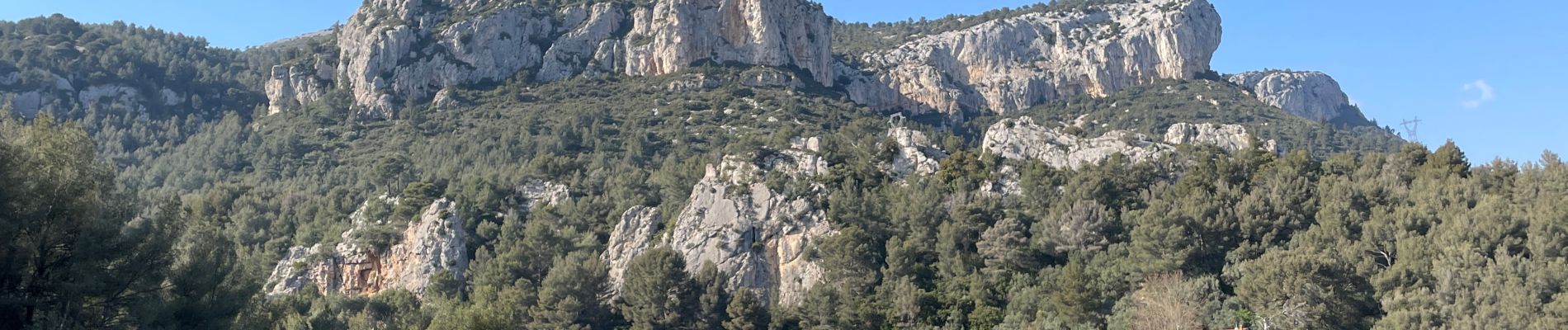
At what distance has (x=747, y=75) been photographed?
107188mm

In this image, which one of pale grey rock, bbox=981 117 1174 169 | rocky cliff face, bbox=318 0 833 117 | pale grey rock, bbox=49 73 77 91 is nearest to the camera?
pale grey rock, bbox=981 117 1174 169

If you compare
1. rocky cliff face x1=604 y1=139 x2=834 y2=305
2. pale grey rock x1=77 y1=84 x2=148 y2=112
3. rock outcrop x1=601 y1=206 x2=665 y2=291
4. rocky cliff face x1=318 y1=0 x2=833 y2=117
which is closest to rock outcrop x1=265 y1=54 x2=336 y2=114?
rocky cliff face x1=318 y1=0 x2=833 y2=117

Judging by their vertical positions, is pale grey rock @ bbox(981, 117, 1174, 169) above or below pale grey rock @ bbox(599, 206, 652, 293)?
above

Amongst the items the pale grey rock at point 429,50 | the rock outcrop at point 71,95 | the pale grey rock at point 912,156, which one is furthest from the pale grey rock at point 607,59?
the pale grey rock at point 912,156

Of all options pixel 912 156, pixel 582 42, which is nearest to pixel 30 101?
pixel 582 42

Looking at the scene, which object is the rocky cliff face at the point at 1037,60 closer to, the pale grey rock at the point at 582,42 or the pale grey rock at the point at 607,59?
the pale grey rock at the point at 607,59

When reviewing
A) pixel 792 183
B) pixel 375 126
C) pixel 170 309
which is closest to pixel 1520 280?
pixel 792 183

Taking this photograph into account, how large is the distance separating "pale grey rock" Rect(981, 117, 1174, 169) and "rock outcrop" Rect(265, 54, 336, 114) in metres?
69.5

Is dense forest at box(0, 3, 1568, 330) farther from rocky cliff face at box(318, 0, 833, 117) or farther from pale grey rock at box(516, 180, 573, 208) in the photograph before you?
rocky cliff face at box(318, 0, 833, 117)

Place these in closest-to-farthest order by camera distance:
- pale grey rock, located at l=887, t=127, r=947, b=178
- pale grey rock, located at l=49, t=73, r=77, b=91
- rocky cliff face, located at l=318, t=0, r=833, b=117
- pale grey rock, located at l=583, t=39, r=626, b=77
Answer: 1. pale grey rock, located at l=887, t=127, r=947, b=178
2. rocky cliff face, located at l=318, t=0, r=833, b=117
3. pale grey rock, located at l=583, t=39, r=626, b=77
4. pale grey rock, located at l=49, t=73, r=77, b=91

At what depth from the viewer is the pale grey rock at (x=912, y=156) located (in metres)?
66.1

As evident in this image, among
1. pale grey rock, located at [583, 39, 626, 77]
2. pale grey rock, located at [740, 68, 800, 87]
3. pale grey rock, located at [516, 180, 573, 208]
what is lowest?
pale grey rock, located at [516, 180, 573, 208]

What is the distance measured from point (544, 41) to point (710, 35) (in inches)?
616

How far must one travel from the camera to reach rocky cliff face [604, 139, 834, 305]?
5781 centimetres
